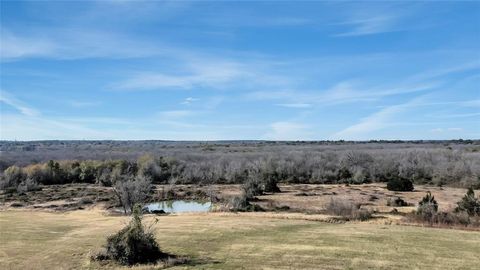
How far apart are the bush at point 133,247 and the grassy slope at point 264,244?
1000 millimetres

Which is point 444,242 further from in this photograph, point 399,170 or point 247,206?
point 399,170

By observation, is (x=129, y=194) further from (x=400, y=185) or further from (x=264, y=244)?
(x=400, y=185)

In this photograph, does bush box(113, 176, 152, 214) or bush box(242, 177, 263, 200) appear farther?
bush box(242, 177, 263, 200)

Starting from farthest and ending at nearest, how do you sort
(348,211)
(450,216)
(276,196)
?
(276,196) < (348,211) < (450,216)

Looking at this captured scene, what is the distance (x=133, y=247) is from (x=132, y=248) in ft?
0.19

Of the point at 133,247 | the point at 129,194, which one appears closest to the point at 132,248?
→ the point at 133,247

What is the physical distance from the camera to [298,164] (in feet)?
313

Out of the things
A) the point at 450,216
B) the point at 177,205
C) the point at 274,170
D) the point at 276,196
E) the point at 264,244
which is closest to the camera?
the point at 264,244

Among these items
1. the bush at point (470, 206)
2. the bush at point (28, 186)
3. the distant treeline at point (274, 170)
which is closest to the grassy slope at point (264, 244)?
the bush at point (470, 206)

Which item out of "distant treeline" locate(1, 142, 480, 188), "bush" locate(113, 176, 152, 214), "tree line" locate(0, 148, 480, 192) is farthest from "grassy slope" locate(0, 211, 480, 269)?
"distant treeline" locate(1, 142, 480, 188)

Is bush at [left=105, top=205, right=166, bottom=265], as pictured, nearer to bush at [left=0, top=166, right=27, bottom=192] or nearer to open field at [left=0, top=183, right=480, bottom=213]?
open field at [left=0, top=183, right=480, bottom=213]

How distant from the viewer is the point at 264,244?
23.5m

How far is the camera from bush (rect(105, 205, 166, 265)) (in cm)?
2012

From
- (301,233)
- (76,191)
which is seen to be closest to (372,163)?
(76,191)
